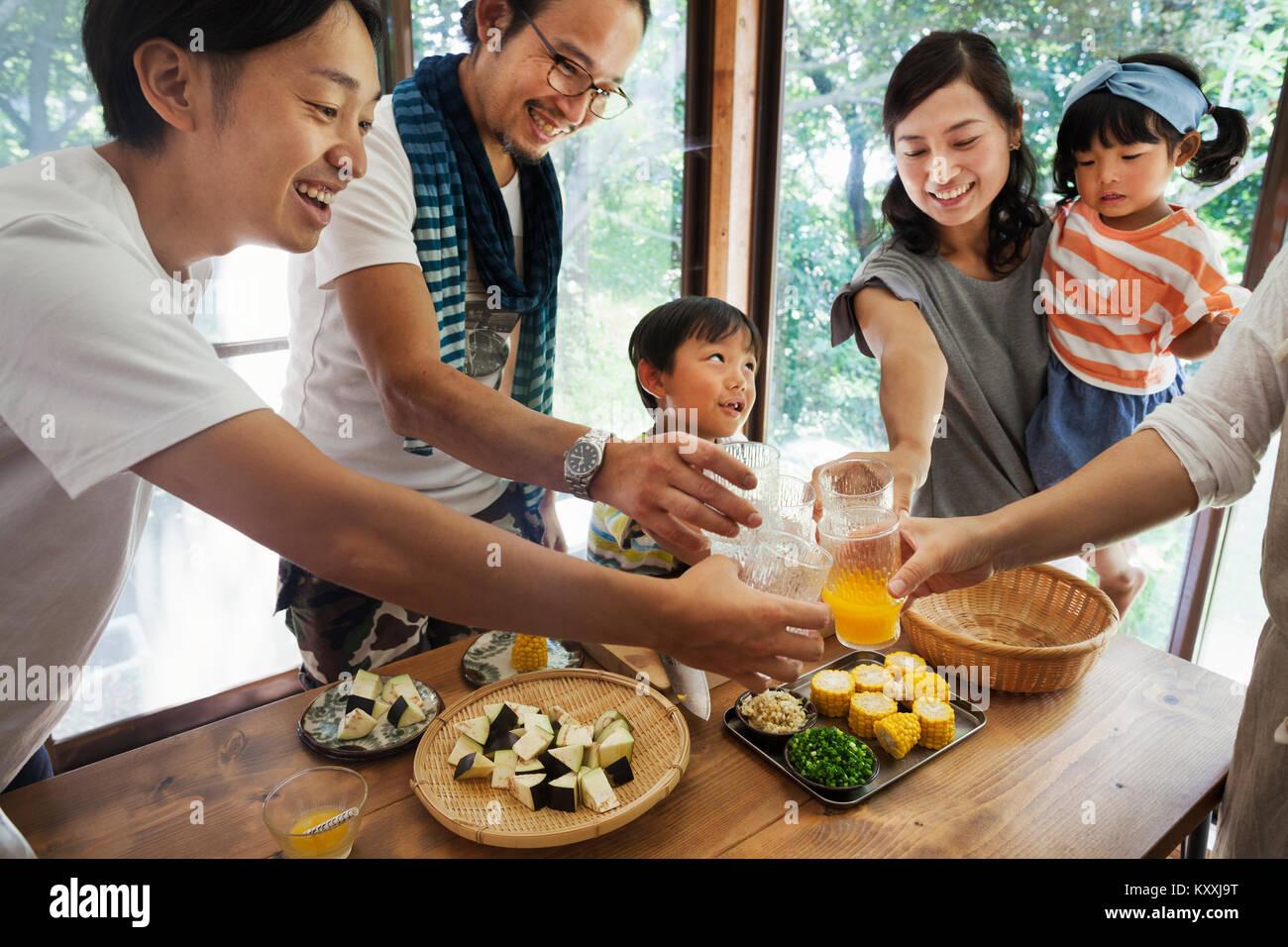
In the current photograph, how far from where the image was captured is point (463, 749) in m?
1.21

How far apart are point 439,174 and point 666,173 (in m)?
1.96

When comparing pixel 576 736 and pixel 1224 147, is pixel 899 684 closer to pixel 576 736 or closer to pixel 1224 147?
pixel 576 736

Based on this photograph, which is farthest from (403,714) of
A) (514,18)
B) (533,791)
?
(514,18)

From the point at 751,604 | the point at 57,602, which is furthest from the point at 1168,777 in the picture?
the point at 57,602

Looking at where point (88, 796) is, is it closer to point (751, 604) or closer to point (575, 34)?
point (751, 604)

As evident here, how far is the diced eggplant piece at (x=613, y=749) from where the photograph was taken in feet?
3.85

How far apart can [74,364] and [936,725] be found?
124 cm

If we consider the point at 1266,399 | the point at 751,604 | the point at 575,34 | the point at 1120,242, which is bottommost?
the point at 751,604

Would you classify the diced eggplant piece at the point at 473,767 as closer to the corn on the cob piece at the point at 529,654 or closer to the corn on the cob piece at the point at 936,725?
the corn on the cob piece at the point at 529,654

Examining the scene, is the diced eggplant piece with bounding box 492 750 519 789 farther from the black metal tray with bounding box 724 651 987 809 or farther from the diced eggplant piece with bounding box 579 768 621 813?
the black metal tray with bounding box 724 651 987 809

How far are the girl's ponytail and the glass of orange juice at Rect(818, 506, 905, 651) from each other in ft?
4.39

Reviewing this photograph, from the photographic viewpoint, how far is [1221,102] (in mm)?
2246

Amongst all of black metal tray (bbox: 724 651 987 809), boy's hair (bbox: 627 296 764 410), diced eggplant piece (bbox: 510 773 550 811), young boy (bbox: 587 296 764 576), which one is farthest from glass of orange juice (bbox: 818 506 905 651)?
boy's hair (bbox: 627 296 764 410)

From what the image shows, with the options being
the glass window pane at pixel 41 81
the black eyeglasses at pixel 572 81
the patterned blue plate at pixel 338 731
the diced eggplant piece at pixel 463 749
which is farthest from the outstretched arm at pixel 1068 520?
the glass window pane at pixel 41 81
